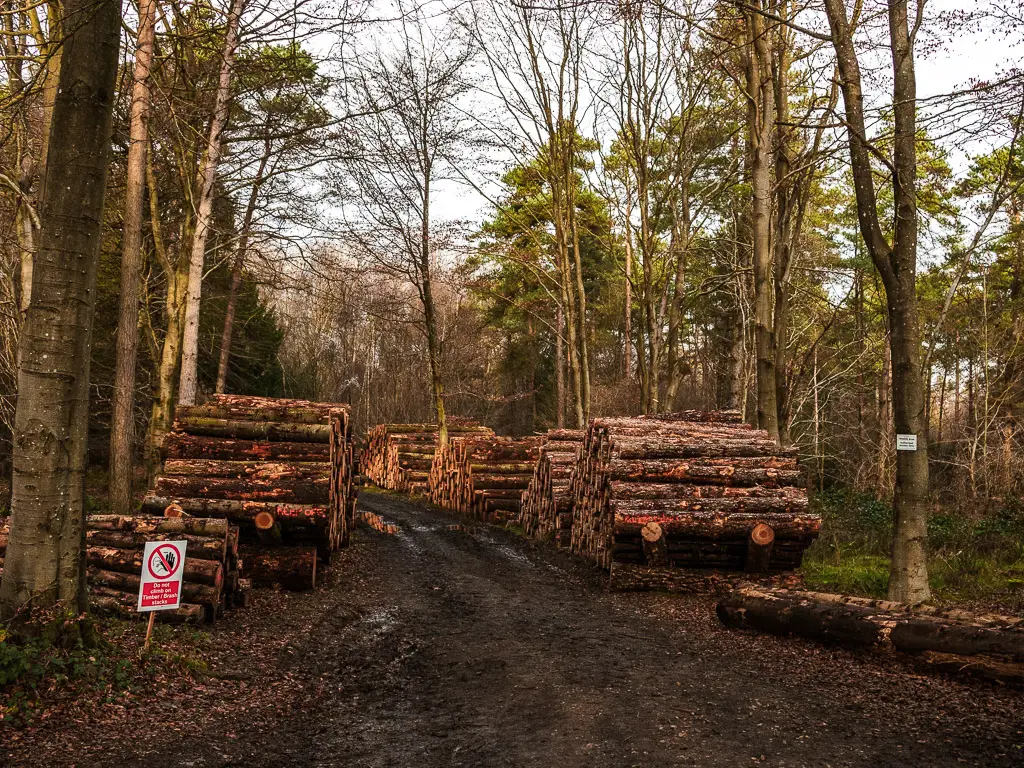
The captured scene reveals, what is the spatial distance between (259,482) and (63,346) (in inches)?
185

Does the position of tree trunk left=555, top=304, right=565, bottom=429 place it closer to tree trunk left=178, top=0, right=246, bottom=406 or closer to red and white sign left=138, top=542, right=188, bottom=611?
tree trunk left=178, top=0, right=246, bottom=406

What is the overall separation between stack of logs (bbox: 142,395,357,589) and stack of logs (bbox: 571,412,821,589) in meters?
4.00

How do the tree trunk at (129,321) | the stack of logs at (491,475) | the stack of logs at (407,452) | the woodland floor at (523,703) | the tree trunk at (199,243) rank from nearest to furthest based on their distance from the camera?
1. the woodland floor at (523,703)
2. the tree trunk at (129,321)
3. the tree trunk at (199,243)
4. the stack of logs at (491,475)
5. the stack of logs at (407,452)

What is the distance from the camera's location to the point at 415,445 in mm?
29578

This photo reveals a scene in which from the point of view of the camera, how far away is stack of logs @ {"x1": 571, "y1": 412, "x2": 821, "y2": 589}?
998 centimetres

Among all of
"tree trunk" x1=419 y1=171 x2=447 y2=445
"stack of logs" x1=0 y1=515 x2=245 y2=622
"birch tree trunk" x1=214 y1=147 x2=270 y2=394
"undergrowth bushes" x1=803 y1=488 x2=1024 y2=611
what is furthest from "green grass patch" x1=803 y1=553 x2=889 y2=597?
"tree trunk" x1=419 y1=171 x2=447 y2=445

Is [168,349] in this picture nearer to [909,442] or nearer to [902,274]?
[902,274]

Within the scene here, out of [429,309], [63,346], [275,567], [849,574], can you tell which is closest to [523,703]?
[63,346]

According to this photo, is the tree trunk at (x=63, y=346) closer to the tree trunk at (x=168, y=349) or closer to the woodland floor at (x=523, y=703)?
the woodland floor at (x=523, y=703)

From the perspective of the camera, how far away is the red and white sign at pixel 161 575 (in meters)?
5.88

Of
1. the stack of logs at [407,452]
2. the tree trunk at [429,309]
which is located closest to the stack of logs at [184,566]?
the tree trunk at [429,309]

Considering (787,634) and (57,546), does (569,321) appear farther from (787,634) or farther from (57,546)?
(57,546)

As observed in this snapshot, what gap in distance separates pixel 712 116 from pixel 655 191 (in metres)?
4.68

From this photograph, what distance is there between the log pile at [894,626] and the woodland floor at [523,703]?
165mm
